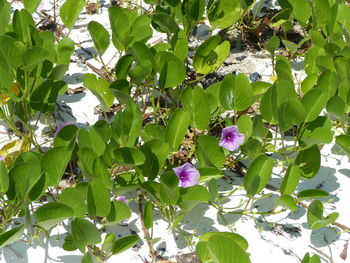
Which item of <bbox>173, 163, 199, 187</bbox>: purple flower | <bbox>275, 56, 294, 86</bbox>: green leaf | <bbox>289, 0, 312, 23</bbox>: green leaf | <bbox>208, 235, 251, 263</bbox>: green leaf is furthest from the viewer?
<bbox>289, 0, 312, 23</bbox>: green leaf

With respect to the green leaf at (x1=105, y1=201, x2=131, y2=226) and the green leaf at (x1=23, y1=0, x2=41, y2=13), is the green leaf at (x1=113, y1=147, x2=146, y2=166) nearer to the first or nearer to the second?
the green leaf at (x1=105, y1=201, x2=131, y2=226)

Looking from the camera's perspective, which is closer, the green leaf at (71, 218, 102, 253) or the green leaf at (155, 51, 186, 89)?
the green leaf at (71, 218, 102, 253)

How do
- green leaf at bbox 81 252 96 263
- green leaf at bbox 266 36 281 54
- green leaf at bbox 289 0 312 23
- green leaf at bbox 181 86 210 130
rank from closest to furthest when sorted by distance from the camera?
green leaf at bbox 81 252 96 263, green leaf at bbox 181 86 210 130, green leaf at bbox 266 36 281 54, green leaf at bbox 289 0 312 23

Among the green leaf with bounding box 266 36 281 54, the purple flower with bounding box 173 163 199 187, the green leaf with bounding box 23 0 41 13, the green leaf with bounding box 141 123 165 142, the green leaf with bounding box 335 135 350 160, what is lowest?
the green leaf with bounding box 335 135 350 160

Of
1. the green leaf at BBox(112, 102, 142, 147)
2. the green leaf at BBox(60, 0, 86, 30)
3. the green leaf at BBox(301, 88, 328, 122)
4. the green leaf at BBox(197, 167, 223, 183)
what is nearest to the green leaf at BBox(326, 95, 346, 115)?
the green leaf at BBox(301, 88, 328, 122)

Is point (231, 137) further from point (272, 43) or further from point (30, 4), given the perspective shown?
point (30, 4)

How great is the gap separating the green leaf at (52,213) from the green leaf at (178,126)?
0.88 feet

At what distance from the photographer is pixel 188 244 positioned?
1.12 meters

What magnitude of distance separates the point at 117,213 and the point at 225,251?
0.81 ft

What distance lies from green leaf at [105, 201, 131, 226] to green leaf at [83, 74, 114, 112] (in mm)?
290

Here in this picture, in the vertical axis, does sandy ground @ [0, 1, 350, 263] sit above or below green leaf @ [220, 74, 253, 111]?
below

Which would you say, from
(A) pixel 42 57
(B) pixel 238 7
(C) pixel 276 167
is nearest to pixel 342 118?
(C) pixel 276 167

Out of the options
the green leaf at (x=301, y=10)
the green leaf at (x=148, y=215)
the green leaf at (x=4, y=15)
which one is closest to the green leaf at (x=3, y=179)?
the green leaf at (x=148, y=215)

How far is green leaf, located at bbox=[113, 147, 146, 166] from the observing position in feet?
3.53
